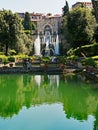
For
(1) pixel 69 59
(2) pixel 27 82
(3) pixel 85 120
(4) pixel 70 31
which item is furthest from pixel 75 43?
(3) pixel 85 120

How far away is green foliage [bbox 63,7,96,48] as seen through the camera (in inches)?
2092

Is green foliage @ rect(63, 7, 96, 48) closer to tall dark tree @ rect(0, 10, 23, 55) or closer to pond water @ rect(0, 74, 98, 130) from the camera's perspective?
tall dark tree @ rect(0, 10, 23, 55)

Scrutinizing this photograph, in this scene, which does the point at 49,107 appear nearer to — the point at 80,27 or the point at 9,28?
the point at 80,27

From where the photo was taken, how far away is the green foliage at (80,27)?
53125 mm

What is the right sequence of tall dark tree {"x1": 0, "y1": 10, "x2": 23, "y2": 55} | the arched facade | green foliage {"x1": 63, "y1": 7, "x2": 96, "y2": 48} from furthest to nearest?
the arched facade
tall dark tree {"x1": 0, "y1": 10, "x2": 23, "y2": 55}
green foliage {"x1": 63, "y1": 7, "x2": 96, "y2": 48}

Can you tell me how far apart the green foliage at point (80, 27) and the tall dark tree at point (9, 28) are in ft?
31.9

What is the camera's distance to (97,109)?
17.4 m

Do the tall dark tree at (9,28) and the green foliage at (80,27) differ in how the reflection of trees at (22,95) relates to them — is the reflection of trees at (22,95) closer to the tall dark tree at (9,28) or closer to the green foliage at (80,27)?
the green foliage at (80,27)

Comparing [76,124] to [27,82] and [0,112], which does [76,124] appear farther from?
[27,82]

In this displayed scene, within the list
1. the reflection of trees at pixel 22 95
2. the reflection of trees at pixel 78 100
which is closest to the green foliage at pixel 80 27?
the reflection of trees at pixel 22 95

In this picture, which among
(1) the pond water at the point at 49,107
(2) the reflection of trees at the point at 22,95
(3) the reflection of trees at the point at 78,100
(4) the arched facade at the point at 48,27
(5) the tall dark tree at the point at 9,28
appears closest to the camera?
(1) the pond water at the point at 49,107

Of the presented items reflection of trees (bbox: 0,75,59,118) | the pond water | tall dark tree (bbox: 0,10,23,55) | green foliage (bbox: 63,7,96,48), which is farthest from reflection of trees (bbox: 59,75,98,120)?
tall dark tree (bbox: 0,10,23,55)

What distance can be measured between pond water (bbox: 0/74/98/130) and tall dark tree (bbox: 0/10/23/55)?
3361 centimetres

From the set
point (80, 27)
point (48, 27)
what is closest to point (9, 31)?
point (80, 27)
